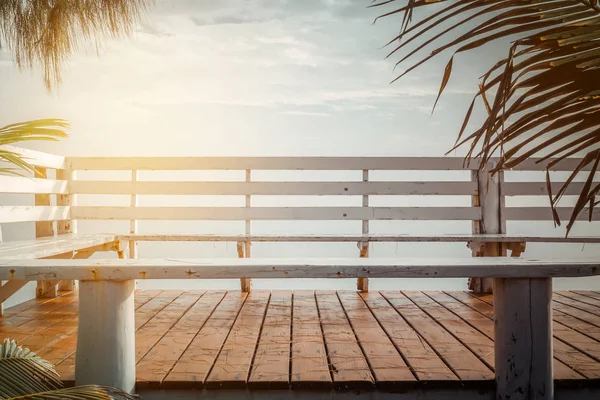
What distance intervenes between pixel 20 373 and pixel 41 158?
3.17 meters

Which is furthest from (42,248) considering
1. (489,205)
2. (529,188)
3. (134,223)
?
(529,188)

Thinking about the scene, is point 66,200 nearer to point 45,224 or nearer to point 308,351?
point 45,224

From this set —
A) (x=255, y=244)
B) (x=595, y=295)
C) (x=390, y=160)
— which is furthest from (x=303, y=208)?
(x=595, y=295)

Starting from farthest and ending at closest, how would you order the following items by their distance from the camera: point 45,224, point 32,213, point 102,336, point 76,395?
point 45,224
point 32,213
point 102,336
point 76,395

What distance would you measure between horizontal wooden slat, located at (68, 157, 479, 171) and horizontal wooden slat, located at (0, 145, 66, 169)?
0.17m

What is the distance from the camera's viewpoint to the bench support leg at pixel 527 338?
6.07ft

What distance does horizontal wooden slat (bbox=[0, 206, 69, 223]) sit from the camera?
363 cm

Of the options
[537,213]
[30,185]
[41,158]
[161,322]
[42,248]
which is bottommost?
[161,322]

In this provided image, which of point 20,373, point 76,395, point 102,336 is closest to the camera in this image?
point 76,395

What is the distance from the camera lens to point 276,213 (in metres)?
4.74

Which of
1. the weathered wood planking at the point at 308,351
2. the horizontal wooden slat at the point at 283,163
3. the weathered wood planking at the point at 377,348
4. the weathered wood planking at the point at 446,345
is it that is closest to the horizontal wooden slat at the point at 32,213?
the horizontal wooden slat at the point at 283,163

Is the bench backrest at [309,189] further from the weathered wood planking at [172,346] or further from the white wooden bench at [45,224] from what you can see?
the weathered wood planking at [172,346]

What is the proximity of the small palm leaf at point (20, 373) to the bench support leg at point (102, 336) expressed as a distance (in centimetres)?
15

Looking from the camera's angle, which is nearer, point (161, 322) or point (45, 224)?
point (161, 322)
